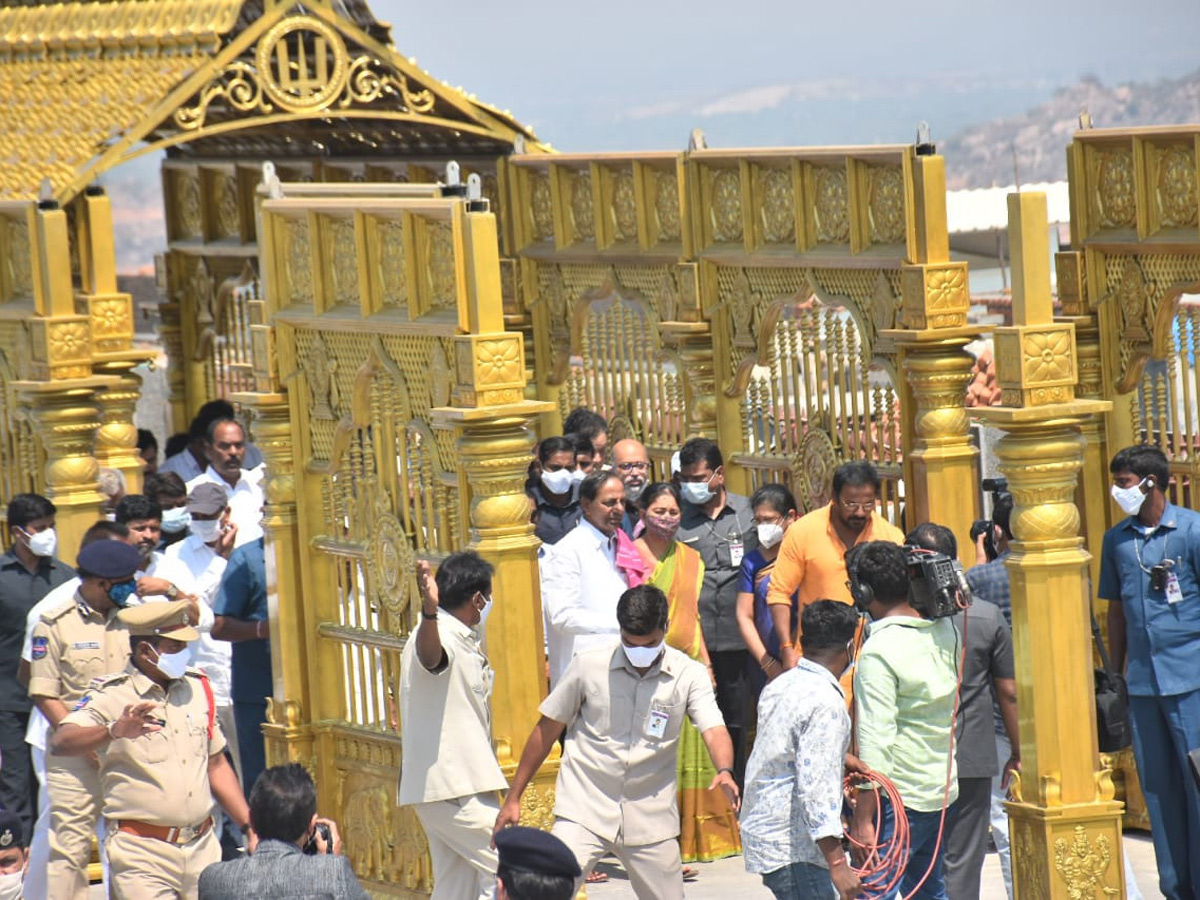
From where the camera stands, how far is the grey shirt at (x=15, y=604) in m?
10.3

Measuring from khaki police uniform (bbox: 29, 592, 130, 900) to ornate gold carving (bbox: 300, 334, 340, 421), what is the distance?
1.47 meters

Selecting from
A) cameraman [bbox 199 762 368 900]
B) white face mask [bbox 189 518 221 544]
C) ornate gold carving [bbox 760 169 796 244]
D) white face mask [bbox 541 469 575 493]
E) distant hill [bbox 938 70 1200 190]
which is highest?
distant hill [bbox 938 70 1200 190]

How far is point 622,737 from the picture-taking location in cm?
789

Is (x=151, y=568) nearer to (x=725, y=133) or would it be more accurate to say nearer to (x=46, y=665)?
(x=46, y=665)

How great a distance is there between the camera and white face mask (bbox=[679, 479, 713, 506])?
406 inches

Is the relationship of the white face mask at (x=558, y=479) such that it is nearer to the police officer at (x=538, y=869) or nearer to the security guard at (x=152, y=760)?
the security guard at (x=152, y=760)

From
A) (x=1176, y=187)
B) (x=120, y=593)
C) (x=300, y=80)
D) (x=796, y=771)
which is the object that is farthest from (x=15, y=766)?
(x=1176, y=187)

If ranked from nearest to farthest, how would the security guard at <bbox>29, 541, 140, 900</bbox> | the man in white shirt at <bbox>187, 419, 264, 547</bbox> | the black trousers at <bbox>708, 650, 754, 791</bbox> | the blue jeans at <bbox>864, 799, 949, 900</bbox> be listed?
the blue jeans at <bbox>864, 799, 949, 900</bbox>
the security guard at <bbox>29, 541, 140, 900</bbox>
the black trousers at <bbox>708, 650, 754, 791</bbox>
the man in white shirt at <bbox>187, 419, 264, 547</bbox>

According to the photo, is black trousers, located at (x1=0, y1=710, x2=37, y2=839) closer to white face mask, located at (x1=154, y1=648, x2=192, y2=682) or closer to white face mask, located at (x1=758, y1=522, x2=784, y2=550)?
white face mask, located at (x1=154, y1=648, x2=192, y2=682)

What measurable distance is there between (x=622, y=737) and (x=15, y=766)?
11.9 feet

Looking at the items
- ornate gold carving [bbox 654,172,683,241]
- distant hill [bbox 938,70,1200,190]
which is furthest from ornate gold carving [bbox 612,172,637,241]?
distant hill [bbox 938,70,1200,190]

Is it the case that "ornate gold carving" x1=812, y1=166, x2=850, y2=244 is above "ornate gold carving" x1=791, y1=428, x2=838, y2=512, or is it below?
above

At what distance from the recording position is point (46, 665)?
893 centimetres

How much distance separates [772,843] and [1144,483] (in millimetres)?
2500
